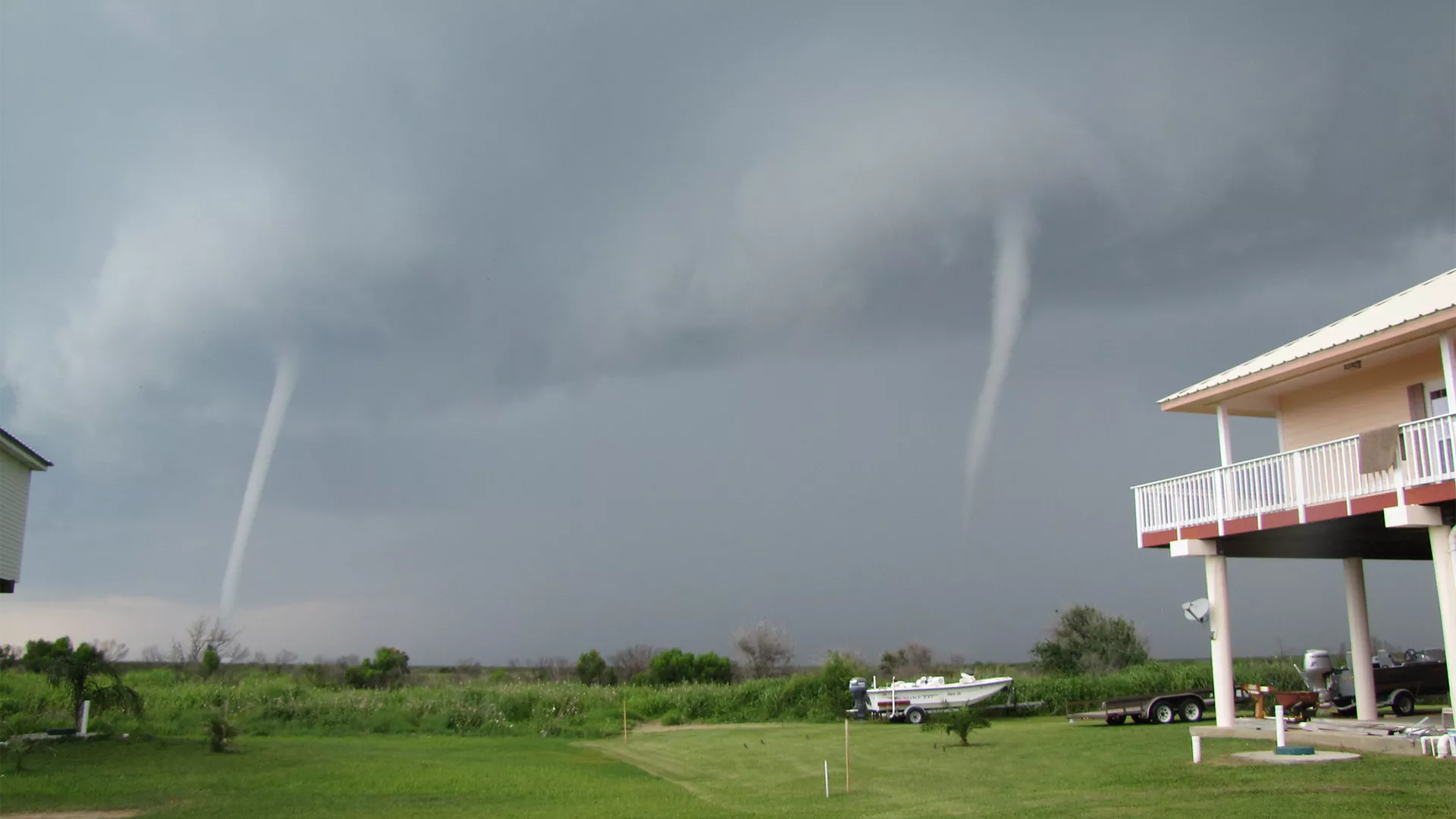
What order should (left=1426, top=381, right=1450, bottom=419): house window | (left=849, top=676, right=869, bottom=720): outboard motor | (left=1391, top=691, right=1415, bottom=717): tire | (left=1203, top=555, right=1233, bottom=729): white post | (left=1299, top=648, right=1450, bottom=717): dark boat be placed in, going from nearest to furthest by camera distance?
(left=1426, top=381, right=1450, bottom=419): house window < (left=1203, top=555, right=1233, bottom=729): white post < (left=1391, top=691, right=1415, bottom=717): tire < (left=1299, top=648, right=1450, bottom=717): dark boat < (left=849, top=676, right=869, bottom=720): outboard motor

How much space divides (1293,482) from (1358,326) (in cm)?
405

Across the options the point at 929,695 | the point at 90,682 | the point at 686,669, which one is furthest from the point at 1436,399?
the point at 686,669

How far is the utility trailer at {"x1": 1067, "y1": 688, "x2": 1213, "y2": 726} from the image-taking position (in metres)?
27.0

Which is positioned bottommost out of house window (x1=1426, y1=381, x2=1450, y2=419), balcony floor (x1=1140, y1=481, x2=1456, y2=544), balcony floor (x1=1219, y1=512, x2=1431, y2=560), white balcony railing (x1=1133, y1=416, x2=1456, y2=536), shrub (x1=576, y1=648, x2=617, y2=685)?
shrub (x1=576, y1=648, x2=617, y2=685)

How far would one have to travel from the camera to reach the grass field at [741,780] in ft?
44.6

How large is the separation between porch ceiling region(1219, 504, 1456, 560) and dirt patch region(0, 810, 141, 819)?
789 inches

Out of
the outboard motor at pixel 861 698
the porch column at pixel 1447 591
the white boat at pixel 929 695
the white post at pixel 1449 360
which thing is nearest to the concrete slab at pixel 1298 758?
the porch column at pixel 1447 591

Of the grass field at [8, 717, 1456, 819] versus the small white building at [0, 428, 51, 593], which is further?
the small white building at [0, 428, 51, 593]

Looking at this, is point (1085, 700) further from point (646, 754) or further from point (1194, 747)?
point (1194, 747)

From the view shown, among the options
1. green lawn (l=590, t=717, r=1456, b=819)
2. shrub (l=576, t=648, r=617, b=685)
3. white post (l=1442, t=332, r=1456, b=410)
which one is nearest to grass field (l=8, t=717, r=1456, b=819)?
green lawn (l=590, t=717, r=1456, b=819)

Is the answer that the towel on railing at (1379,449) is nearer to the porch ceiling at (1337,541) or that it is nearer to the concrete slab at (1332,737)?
the porch ceiling at (1337,541)

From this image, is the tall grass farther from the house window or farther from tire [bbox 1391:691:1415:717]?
the house window

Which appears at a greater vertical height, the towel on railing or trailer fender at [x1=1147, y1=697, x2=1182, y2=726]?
the towel on railing

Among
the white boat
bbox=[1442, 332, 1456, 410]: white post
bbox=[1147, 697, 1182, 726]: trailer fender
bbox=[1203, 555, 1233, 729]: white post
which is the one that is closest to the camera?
bbox=[1442, 332, 1456, 410]: white post
